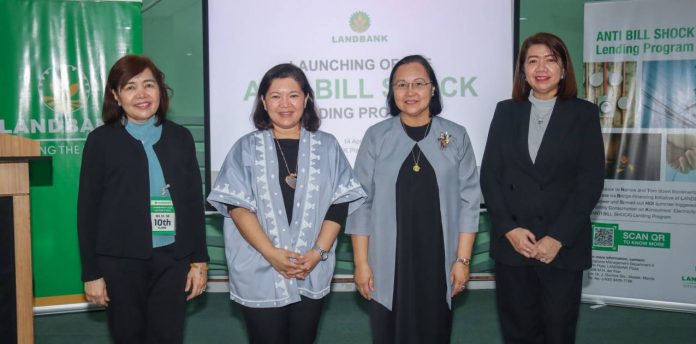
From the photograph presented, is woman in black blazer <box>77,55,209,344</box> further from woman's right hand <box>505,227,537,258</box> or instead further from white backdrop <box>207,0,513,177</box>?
white backdrop <box>207,0,513,177</box>

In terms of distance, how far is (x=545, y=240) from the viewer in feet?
7.30

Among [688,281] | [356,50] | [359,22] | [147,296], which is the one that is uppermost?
[359,22]

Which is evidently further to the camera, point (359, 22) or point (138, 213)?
point (359, 22)

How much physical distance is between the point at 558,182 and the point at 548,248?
0.76 ft

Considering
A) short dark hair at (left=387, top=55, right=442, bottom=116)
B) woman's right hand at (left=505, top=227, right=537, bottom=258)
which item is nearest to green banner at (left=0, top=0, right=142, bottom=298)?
short dark hair at (left=387, top=55, right=442, bottom=116)

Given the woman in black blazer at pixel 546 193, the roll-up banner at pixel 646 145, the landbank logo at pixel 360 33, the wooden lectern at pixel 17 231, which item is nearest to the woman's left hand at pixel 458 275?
the woman in black blazer at pixel 546 193

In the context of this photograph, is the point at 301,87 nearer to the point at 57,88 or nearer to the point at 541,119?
the point at 541,119

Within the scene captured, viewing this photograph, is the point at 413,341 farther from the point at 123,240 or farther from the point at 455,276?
the point at 123,240

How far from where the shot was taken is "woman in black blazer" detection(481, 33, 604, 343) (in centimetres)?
224

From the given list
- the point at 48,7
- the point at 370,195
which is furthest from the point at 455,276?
the point at 48,7

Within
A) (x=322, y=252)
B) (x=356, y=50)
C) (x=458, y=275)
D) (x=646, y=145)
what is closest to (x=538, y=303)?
(x=458, y=275)

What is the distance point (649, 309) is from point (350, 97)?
90.4 inches

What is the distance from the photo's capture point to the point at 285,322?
81.9 inches

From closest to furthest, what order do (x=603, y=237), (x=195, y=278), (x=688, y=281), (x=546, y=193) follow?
(x=195, y=278) → (x=546, y=193) → (x=688, y=281) → (x=603, y=237)
